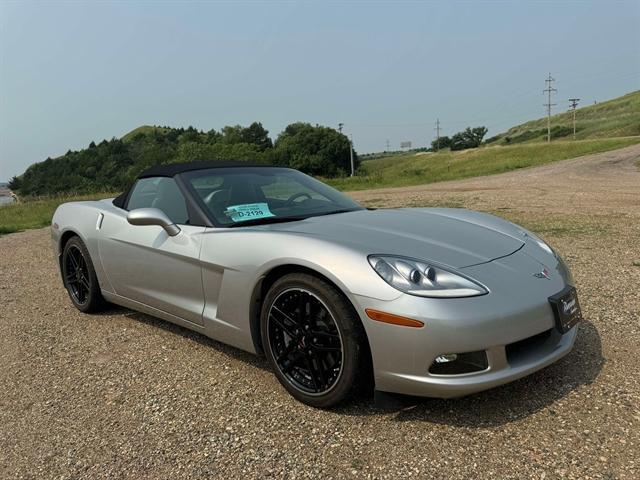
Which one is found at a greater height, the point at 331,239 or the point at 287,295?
the point at 331,239

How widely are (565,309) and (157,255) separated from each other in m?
2.47

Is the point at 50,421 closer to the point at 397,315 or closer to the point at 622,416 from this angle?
the point at 397,315

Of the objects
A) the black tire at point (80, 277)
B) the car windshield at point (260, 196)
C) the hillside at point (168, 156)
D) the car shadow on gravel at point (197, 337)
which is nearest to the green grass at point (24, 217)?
the black tire at point (80, 277)

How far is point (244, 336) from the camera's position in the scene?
2.89m

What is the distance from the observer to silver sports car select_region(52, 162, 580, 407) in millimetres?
2234

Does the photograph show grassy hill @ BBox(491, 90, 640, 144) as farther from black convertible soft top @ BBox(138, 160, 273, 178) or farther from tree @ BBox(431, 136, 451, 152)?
black convertible soft top @ BBox(138, 160, 273, 178)

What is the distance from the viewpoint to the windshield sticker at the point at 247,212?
328 centimetres

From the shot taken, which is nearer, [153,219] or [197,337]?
[153,219]

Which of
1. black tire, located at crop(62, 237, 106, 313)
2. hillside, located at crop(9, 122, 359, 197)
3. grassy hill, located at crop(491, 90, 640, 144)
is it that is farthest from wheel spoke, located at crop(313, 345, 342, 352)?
grassy hill, located at crop(491, 90, 640, 144)

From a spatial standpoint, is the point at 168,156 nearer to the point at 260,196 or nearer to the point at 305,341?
the point at 260,196

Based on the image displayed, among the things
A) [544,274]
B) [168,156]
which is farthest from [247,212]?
[168,156]

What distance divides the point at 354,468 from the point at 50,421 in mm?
1659

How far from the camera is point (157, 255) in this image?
11.1 feet

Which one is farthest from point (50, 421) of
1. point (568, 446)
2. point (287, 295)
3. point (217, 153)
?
point (217, 153)
